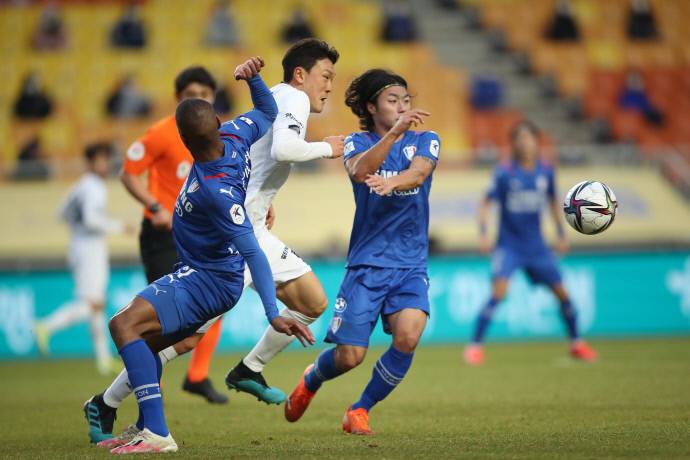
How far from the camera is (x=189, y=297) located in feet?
19.0

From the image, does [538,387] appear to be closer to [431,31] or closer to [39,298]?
[39,298]

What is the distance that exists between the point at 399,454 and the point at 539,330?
11109mm

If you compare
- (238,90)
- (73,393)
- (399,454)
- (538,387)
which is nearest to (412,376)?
(538,387)

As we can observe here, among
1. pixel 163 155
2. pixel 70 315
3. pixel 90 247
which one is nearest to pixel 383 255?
pixel 163 155

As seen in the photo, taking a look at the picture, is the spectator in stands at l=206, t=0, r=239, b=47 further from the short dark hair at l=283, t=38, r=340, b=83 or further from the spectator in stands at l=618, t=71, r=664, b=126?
the short dark hair at l=283, t=38, r=340, b=83

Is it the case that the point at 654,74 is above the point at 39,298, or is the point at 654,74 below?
above

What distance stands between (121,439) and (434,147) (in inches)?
98.6

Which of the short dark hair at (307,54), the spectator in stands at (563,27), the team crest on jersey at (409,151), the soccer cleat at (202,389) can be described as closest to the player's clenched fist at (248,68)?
the short dark hair at (307,54)

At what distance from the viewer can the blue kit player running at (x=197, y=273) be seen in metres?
5.61

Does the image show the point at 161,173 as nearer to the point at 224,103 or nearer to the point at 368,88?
the point at 368,88

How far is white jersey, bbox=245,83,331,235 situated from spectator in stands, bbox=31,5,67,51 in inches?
638

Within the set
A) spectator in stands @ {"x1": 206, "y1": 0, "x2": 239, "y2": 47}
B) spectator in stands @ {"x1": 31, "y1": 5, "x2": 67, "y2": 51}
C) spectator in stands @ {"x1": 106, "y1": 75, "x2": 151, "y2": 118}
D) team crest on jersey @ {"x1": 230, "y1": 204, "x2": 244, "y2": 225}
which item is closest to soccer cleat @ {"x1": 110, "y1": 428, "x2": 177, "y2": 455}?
team crest on jersey @ {"x1": 230, "y1": 204, "x2": 244, "y2": 225}

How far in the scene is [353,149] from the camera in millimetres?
6699

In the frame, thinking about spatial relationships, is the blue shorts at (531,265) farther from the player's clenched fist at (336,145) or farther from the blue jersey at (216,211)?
the blue jersey at (216,211)
